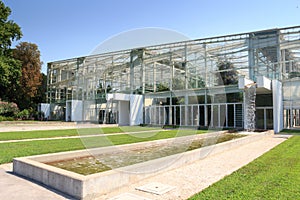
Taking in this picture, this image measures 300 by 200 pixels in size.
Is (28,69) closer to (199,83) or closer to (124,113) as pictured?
(124,113)

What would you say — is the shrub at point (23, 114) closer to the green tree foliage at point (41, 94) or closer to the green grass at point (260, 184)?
the green tree foliage at point (41, 94)

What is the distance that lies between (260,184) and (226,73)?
67.1 ft

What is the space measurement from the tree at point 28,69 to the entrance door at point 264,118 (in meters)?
32.2

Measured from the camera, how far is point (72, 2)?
12.0m

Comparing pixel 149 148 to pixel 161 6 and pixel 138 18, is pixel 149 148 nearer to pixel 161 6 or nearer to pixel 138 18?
pixel 138 18

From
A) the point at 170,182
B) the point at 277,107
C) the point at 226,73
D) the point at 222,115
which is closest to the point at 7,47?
the point at 226,73

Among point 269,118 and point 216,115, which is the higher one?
A: point 216,115

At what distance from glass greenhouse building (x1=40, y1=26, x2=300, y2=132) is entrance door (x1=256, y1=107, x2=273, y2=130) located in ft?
0.26

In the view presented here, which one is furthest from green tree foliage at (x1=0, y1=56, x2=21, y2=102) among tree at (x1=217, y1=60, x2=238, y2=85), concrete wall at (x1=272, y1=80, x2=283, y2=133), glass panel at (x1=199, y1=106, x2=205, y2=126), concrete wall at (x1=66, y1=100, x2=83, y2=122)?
concrete wall at (x1=272, y1=80, x2=283, y2=133)

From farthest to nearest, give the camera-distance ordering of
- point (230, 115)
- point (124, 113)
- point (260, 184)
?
point (124, 113), point (230, 115), point (260, 184)

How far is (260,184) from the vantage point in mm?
5176

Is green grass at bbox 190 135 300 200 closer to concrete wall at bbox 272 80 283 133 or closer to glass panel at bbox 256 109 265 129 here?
concrete wall at bbox 272 80 283 133

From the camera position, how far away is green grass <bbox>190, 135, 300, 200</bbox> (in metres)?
4.48

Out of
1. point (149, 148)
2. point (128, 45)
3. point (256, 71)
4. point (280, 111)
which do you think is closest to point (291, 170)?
point (149, 148)
